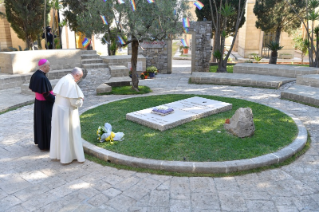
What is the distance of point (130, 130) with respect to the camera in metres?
6.38

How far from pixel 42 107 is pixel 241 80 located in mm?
8688

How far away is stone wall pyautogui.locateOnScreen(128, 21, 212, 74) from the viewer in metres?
15.9

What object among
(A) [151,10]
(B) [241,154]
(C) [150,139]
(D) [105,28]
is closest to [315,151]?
(B) [241,154]

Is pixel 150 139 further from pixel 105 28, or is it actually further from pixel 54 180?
pixel 105 28

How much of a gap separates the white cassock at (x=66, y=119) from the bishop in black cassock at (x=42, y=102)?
0.59 m

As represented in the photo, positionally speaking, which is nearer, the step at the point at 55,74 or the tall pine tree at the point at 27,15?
the step at the point at 55,74

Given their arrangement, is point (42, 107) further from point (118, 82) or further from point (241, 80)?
point (241, 80)

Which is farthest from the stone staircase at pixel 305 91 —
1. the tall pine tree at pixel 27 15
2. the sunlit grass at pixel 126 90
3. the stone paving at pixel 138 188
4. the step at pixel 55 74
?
the tall pine tree at pixel 27 15

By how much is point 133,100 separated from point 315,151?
18.1ft

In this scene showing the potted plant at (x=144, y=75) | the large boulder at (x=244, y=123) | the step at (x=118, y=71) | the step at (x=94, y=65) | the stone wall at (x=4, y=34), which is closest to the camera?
the large boulder at (x=244, y=123)

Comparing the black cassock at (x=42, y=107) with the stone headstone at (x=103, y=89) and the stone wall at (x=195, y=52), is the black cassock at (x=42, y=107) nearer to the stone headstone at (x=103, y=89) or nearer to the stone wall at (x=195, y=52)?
the stone headstone at (x=103, y=89)

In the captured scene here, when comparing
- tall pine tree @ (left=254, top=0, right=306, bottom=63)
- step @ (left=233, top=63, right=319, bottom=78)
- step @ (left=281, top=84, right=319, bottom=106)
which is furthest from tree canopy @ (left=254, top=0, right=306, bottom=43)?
step @ (left=281, top=84, right=319, bottom=106)

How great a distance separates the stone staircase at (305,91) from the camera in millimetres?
8835

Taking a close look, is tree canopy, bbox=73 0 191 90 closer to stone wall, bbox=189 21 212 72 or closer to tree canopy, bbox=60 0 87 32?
stone wall, bbox=189 21 212 72
